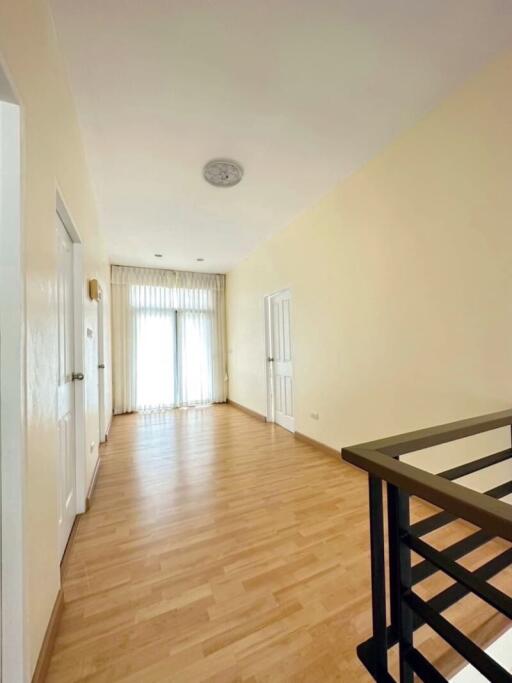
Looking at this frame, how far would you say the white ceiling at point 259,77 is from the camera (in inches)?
55.3

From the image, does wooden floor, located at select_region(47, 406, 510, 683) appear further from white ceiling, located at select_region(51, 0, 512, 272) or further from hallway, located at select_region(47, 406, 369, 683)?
white ceiling, located at select_region(51, 0, 512, 272)

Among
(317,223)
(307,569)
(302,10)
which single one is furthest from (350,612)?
(317,223)

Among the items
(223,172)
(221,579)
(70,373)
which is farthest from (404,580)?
(223,172)

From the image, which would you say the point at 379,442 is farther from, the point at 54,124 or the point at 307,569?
the point at 54,124

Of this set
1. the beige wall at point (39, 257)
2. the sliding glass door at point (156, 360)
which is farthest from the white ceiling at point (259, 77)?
the sliding glass door at point (156, 360)

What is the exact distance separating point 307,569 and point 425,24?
9.69 feet

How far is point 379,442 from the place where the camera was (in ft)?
2.93

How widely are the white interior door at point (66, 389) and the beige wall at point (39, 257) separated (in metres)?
0.35

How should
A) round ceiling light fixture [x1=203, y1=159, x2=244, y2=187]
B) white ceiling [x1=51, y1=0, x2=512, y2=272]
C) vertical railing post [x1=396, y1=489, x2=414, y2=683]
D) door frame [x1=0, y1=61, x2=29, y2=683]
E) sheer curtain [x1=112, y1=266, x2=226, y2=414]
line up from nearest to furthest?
vertical railing post [x1=396, y1=489, x2=414, y2=683]
door frame [x1=0, y1=61, x2=29, y2=683]
white ceiling [x1=51, y1=0, x2=512, y2=272]
round ceiling light fixture [x1=203, y1=159, x2=244, y2=187]
sheer curtain [x1=112, y1=266, x2=226, y2=414]

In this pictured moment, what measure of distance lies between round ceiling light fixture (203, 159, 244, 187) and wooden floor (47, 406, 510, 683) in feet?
9.32

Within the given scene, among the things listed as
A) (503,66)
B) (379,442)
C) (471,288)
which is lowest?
(379,442)

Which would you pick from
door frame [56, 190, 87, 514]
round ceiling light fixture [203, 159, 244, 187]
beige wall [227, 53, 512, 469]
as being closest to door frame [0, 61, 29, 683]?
door frame [56, 190, 87, 514]

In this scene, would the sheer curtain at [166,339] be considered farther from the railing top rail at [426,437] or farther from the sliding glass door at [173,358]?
the railing top rail at [426,437]

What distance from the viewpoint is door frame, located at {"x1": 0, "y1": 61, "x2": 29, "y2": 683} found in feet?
2.92
